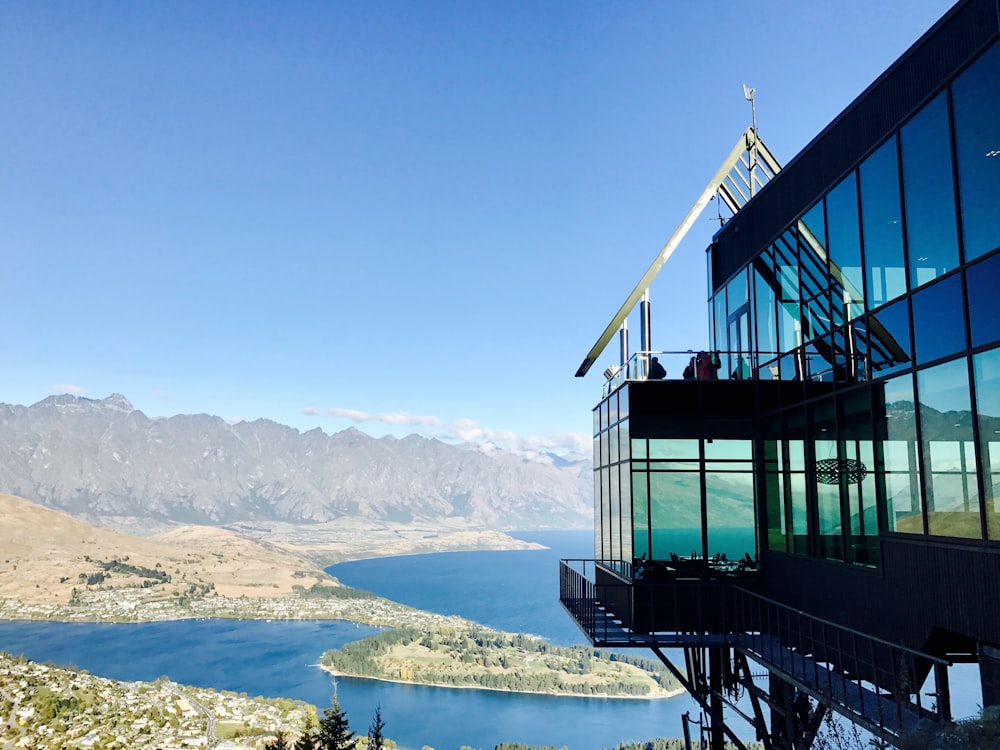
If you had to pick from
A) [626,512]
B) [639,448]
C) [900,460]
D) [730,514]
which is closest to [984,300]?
[900,460]

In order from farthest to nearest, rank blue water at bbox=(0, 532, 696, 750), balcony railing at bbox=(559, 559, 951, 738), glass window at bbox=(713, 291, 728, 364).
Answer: blue water at bbox=(0, 532, 696, 750)
glass window at bbox=(713, 291, 728, 364)
balcony railing at bbox=(559, 559, 951, 738)

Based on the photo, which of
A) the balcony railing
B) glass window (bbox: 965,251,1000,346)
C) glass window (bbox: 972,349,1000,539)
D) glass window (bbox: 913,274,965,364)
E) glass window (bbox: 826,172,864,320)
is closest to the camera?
glass window (bbox: 972,349,1000,539)

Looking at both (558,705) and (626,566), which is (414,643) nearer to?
(558,705)

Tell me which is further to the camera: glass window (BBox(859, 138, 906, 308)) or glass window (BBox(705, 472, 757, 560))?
glass window (BBox(705, 472, 757, 560))

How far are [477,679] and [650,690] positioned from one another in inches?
1346

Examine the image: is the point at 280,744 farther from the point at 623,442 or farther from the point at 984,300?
the point at 984,300

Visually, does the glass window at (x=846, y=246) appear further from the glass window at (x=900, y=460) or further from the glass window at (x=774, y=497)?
the glass window at (x=774, y=497)

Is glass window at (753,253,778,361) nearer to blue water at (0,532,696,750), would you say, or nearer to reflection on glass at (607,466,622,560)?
reflection on glass at (607,466,622,560)

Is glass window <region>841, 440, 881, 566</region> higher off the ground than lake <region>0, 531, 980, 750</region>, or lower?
higher

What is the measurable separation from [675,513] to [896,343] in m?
5.99

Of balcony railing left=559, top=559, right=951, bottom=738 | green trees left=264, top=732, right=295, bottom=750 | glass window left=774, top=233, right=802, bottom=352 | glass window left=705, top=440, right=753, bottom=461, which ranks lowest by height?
green trees left=264, top=732, right=295, bottom=750

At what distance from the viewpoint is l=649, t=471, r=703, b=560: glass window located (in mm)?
16719

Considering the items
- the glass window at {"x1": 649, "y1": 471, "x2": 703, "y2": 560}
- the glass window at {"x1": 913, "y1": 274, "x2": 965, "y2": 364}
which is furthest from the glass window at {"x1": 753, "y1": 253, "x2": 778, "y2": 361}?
the glass window at {"x1": 913, "y1": 274, "x2": 965, "y2": 364}

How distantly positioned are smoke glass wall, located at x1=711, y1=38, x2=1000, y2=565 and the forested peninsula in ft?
494
